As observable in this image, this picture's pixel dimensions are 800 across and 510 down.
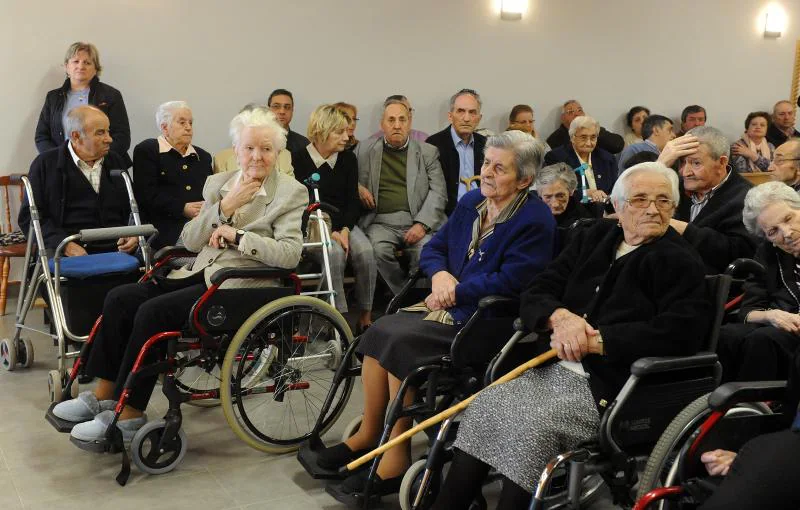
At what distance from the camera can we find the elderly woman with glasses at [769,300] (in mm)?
2551

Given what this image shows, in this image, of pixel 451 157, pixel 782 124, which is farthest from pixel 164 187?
pixel 782 124

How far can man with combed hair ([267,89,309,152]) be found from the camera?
17.9 ft

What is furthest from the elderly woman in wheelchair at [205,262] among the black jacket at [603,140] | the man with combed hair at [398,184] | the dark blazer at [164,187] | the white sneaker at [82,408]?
the black jacket at [603,140]

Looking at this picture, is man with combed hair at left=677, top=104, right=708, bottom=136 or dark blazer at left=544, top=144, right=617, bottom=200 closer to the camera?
A: dark blazer at left=544, top=144, right=617, bottom=200

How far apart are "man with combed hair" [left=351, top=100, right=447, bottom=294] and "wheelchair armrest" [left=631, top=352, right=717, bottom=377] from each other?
108 inches

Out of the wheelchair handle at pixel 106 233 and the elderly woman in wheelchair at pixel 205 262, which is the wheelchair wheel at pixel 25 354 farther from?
the elderly woman in wheelchair at pixel 205 262

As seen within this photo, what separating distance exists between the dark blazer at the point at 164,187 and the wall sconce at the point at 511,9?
310 cm

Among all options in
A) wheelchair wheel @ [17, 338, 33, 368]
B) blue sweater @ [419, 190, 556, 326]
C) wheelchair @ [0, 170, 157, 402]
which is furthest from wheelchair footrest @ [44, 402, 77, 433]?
blue sweater @ [419, 190, 556, 326]

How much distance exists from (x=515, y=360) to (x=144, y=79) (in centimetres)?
380

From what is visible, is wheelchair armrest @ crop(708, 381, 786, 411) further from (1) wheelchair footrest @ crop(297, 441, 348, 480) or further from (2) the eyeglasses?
(1) wheelchair footrest @ crop(297, 441, 348, 480)

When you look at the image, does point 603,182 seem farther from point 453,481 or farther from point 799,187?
point 453,481

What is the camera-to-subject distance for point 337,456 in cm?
279

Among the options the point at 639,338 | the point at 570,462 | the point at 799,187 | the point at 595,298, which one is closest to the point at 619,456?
the point at 570,462

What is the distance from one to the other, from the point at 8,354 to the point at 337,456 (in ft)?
6.85
